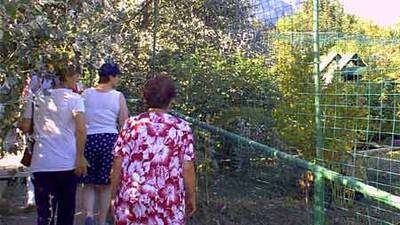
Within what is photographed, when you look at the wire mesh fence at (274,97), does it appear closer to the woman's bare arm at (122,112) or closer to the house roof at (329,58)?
the house roof at (329,58)

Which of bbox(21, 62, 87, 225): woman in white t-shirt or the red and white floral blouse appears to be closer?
the red and white floral blouse

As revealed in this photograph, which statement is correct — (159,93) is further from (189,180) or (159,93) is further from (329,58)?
(329,58)

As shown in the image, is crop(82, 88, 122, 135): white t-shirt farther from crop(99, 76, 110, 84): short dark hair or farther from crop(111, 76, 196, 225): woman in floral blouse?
crop(111, 76, 196, 225): woman in floral blouse

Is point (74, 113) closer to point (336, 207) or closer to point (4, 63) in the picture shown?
point (4, 63)

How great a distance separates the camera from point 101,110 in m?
5.30

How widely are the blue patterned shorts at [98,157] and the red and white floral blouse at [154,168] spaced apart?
174 centimetres

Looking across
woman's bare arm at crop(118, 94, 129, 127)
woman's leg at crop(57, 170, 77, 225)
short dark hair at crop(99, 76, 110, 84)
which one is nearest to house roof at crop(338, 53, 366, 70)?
woman's bare arm at crop(118, 94, 129, 127)

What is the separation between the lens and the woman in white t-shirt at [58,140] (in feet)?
14.9

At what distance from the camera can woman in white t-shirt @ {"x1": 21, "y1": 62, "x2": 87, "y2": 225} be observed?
4.54 meters

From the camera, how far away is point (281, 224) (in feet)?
20.9

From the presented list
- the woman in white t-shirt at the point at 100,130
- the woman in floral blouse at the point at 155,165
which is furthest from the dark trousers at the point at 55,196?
the woman in floral blouse at the point at 155,165

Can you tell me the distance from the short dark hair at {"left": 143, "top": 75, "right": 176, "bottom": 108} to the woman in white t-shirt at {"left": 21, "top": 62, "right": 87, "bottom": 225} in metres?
1.04

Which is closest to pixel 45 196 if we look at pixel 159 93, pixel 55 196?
pixel 55 196

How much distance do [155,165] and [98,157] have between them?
1890 millimetres
